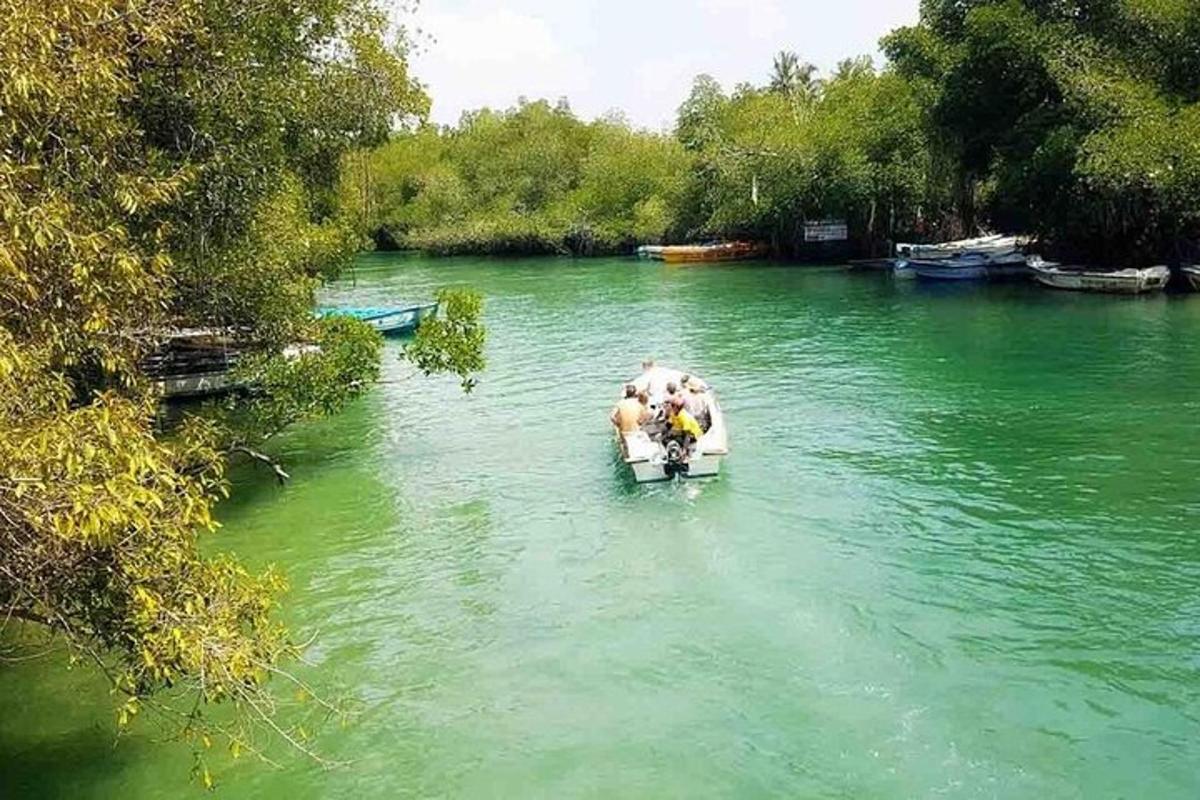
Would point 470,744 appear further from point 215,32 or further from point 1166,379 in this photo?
point 1166,379

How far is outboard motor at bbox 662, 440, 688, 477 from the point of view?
17062mm

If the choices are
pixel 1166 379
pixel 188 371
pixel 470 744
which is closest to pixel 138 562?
pixel 470 744

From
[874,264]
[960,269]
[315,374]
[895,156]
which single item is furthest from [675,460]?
[895,156]

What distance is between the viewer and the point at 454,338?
17.6 meters

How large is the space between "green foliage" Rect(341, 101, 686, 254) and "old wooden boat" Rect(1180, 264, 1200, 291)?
36826 millimetres

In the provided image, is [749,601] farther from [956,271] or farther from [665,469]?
[956,271]

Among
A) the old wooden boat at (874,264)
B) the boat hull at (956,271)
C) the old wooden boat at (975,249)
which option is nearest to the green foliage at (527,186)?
the old wooden boat at (874,264)

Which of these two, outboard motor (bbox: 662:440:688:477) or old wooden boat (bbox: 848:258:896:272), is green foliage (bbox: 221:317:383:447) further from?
old wooden boat (bbox: 848:258:896:272)

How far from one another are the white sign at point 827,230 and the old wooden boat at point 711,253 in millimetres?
5352

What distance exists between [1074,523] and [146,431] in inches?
470

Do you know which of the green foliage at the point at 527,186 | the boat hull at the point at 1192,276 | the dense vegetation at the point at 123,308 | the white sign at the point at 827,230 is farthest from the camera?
the green foliage at the point at 527,186

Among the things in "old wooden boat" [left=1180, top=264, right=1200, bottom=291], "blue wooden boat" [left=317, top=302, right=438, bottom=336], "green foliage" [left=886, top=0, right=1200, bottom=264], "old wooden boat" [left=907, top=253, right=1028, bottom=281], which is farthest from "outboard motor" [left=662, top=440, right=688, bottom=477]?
"old wooden boat" [left=907, top=253, right=1028, bottom=281]

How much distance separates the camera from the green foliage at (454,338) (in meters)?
17.5

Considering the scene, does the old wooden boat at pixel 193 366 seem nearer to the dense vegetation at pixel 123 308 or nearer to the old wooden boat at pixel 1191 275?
the dense vegetation at pixel 123 308
